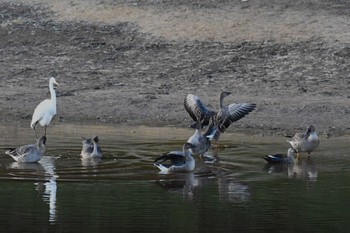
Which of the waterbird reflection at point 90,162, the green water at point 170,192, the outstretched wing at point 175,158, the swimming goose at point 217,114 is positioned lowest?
the green water at point 170,192

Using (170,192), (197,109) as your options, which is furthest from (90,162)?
(197,109)

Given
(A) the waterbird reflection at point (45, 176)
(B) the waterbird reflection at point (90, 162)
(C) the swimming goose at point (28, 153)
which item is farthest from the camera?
(C) the swimming goose at point (28, 153)

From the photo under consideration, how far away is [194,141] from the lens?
610 inches

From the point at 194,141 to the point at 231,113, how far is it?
2.01 meters

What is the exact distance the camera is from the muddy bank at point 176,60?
A: 19.8 m

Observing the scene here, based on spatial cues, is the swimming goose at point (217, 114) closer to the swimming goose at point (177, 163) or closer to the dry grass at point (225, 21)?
the swimming goose at point (177, 163)

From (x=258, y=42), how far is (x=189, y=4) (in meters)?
3.37

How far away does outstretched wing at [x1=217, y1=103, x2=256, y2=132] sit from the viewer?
17.2 meters

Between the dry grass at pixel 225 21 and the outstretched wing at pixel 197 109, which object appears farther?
the dry grass at pixel 225 21

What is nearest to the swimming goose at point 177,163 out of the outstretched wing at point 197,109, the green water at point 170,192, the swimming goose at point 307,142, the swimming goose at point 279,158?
the green water at point 170,192

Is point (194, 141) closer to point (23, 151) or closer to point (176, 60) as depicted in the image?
point (23, 151)

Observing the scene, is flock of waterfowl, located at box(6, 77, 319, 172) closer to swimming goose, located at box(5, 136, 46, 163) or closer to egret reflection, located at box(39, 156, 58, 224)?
swimming goose, located at box(5, 136, 46, 163)

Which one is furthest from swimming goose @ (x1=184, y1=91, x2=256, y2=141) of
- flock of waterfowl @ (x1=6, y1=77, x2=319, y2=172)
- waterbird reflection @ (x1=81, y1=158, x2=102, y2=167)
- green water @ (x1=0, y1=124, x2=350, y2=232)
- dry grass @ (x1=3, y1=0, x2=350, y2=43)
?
dry grass @ (x1=3, y1=0, x2=350, y2=43)

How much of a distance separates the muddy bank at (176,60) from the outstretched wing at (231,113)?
92cm
